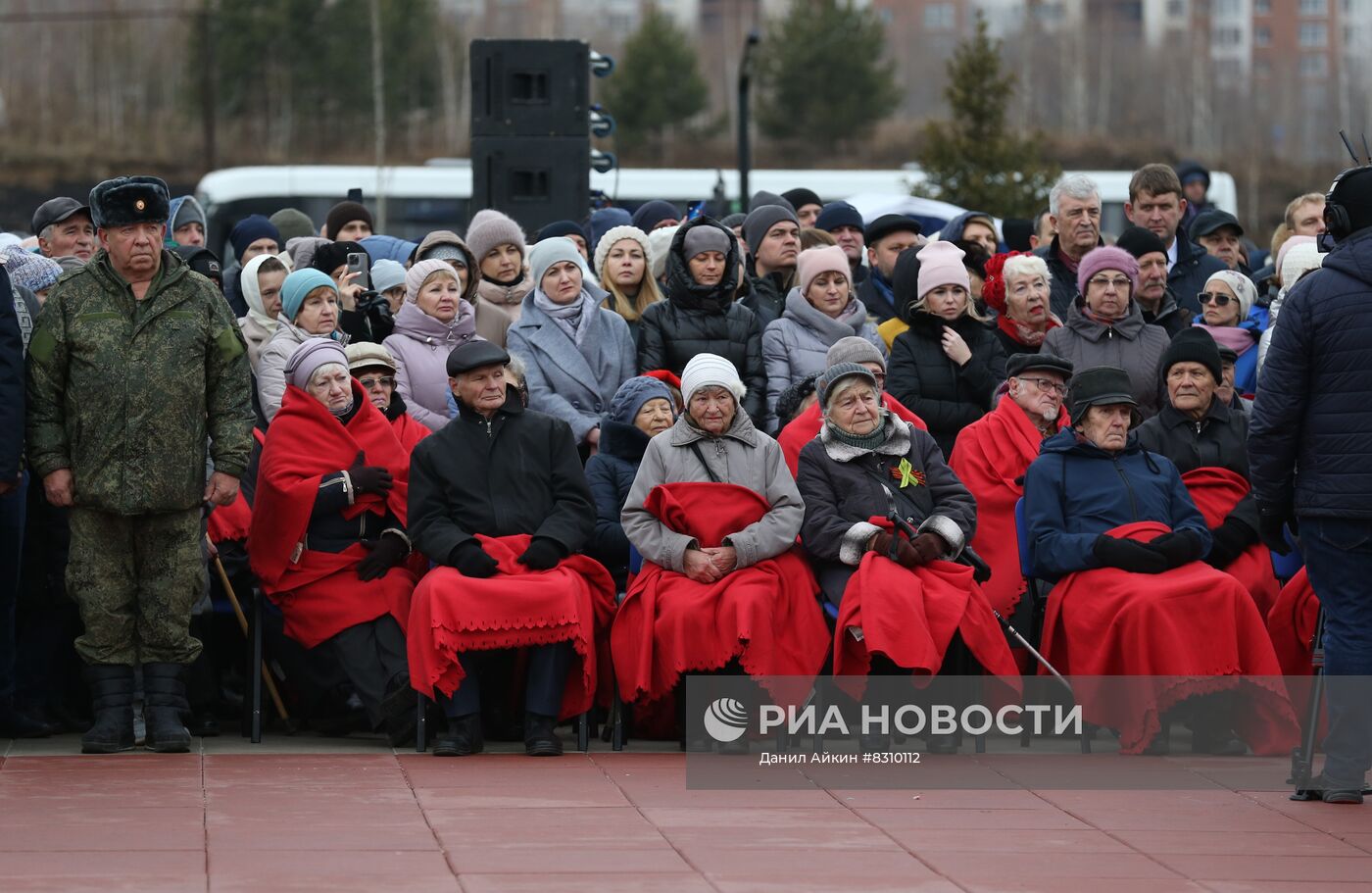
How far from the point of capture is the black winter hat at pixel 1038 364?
9.98 metres

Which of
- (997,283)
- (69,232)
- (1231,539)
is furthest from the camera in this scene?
(997,283)

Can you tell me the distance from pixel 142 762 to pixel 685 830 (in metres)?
2.47

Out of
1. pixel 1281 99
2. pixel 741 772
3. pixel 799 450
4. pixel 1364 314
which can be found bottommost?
pixel 741 772

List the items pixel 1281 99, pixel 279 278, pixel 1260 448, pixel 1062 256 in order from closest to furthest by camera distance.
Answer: pixel 1260 448 → pixel 279 278 → pixel 1062 256 → pixel 1281 99

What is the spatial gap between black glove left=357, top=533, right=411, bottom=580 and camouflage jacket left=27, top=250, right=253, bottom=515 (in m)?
0.76

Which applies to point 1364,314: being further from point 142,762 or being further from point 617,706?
point 142,762

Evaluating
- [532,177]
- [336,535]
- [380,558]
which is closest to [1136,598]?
[380,558]

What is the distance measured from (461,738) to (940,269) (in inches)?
140

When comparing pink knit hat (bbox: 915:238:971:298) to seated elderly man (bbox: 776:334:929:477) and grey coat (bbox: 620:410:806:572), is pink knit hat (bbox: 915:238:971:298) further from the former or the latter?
grey coat (bbox: 620:410:806:572)

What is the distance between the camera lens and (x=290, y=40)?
60594mm

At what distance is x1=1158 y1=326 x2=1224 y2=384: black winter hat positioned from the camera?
9.81m

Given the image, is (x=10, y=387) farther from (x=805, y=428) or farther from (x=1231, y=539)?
(x=1231, y=539)

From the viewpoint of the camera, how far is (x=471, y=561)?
8.89 meters

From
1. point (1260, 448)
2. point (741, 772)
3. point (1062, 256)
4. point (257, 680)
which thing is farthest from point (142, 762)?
point (1062, 256)
